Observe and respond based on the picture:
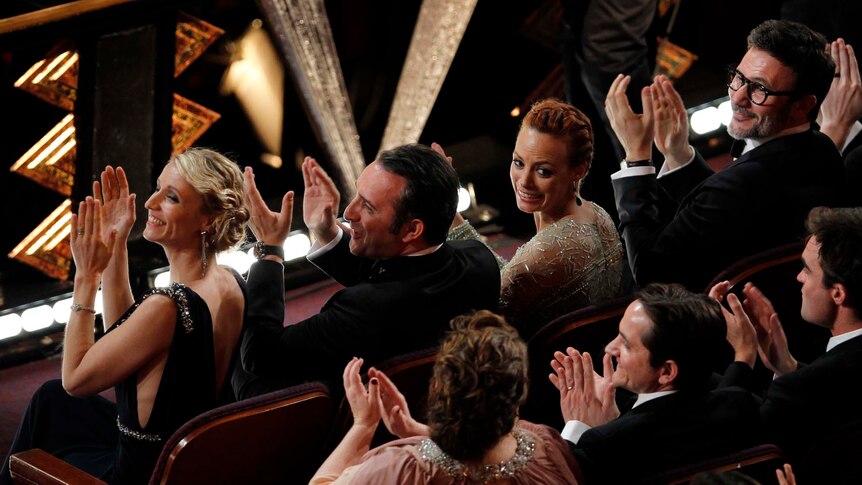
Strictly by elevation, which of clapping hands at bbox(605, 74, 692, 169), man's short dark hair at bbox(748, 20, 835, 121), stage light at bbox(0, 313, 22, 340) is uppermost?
man's short dark hair at bbox(748, 20, 835, 121)

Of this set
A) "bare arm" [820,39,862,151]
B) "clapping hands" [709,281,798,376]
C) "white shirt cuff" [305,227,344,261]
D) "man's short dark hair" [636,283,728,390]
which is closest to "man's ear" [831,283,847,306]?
"clapping hands" [709,281,798,376]

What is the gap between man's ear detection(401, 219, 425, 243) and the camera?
8.22 ft

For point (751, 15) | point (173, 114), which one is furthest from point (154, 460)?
point (751, 15)

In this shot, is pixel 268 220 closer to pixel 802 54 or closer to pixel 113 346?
pixel 113 346

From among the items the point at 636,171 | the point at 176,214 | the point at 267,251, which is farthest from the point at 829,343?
the point at 176,214

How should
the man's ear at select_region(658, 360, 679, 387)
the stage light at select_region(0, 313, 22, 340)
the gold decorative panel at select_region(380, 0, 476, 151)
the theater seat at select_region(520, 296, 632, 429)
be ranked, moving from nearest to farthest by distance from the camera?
the man's ear at select_region(658, 360, 679, 387)
the theater seat at select_region(520, 296, 632, 429)
the stage light at select_region(0, 313, 22, 340)
the gold decorative panel at select_region(380, 0, 476, 151)

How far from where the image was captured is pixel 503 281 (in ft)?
8.82

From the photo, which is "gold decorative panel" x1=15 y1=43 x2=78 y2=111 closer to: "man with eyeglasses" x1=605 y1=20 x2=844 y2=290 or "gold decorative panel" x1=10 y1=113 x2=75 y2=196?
"gold decorative panel" x1=10 y1=113 x2=75 y2=196

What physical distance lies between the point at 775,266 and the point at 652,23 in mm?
1797

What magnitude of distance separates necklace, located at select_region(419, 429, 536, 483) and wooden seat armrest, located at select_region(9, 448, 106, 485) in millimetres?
764

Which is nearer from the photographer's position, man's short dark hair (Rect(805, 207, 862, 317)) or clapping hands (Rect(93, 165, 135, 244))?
man's short dark hair (Rect(805, 207, 862, 317))

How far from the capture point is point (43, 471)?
7.70 feet

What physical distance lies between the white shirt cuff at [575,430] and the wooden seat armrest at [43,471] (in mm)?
866

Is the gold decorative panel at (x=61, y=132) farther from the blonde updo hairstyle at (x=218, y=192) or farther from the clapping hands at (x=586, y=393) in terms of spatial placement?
the clapping hands at (x=586, y=393)
